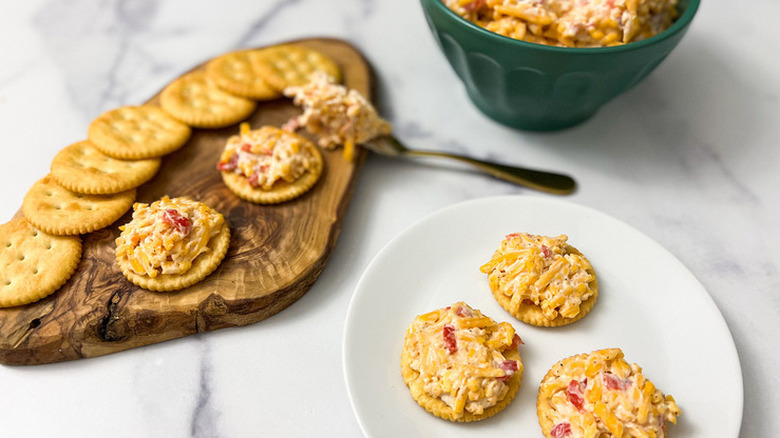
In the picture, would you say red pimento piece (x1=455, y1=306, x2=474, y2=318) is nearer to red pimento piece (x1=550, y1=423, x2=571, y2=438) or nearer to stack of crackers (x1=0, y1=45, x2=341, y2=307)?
red pimento piece (x1=550, y1=423, x2=571, y2=438)

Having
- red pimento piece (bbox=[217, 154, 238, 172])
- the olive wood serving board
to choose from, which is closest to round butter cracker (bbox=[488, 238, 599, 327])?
the olive wood serving board

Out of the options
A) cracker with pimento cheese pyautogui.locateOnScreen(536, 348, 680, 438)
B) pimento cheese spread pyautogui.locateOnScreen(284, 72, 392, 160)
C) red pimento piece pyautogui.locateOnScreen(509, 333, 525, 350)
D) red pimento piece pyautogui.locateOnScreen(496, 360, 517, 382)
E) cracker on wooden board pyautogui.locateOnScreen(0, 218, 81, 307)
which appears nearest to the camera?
cracker with pimento cheese pyautogui.locateOnScreen(536, 348, 680, 438)

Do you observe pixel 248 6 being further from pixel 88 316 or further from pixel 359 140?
pixel 88 316

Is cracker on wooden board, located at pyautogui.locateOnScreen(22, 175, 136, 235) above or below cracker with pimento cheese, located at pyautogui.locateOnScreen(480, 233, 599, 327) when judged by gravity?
above

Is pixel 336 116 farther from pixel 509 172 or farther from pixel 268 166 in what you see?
pixel 509 172

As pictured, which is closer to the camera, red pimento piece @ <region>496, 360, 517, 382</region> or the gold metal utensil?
red pimento piece @ <region>496, 360, 517, 382</region>

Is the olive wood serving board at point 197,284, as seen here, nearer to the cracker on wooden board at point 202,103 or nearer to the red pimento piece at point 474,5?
the cracker on wooden board at point 202,103

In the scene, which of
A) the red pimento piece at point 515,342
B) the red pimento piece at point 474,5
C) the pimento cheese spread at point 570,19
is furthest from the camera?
the red pimento piece at point 474,5

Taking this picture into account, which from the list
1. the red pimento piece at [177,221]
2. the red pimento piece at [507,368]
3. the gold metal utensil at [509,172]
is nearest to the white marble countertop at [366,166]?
the gold metal utensil at [509,172]
